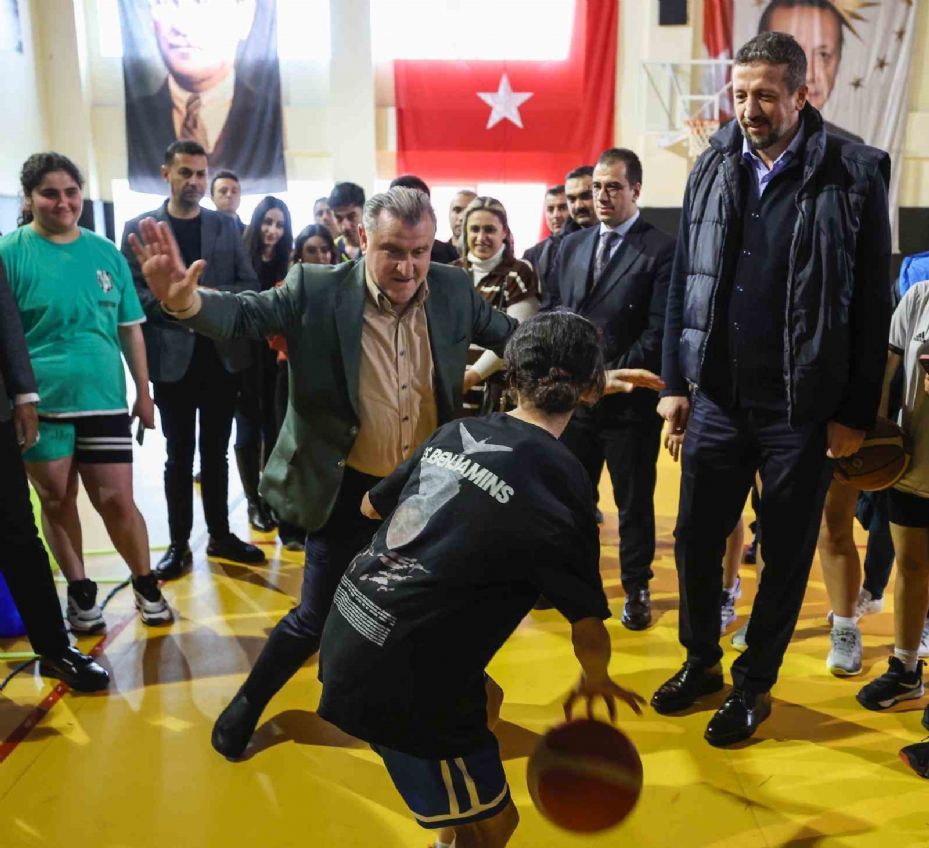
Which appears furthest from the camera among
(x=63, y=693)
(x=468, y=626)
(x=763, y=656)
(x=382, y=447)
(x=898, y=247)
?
(x=898, y=247)

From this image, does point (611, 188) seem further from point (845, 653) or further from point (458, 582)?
point (458, 582)

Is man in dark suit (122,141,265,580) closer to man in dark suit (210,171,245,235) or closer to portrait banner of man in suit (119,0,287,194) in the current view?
man in dark suit (210,171,245,235)

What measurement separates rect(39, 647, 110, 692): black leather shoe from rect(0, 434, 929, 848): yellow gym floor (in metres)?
0.05

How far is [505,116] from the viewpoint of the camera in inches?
426

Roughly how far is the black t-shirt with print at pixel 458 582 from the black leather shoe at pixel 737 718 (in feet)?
4.28

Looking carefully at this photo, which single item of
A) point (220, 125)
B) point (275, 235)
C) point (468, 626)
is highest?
point (220, 125)

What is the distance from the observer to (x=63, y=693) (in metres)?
2.92

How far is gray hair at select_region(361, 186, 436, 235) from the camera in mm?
2049

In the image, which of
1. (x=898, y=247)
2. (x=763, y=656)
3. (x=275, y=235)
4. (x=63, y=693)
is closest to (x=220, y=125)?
(x=275, y=235)

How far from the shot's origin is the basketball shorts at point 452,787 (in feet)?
5.31


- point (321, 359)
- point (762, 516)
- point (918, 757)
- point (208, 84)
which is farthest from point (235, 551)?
point (208, 84)

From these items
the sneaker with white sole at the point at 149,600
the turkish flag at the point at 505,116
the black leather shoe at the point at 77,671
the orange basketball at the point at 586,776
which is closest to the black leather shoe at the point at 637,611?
the orange basketball at the point at 586,776

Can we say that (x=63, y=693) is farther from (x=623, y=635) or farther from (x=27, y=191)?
(x=623, y=635)

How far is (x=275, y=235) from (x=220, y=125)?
7099mm
